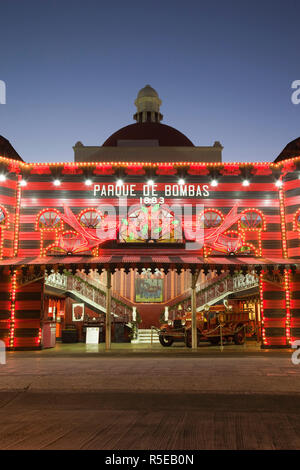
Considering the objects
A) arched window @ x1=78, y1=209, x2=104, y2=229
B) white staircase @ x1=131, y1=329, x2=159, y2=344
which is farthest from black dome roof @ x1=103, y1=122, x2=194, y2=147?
arched window @ x1=78, y1=209, x2=104, y2=229

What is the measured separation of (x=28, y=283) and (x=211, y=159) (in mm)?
17227

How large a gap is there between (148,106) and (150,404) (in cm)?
4382

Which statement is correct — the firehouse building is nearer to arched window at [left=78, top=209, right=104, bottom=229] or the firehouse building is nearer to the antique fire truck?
arched window at [left=78, top=209, right=104, bottom=229]

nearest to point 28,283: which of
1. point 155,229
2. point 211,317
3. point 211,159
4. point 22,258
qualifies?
point 22,258

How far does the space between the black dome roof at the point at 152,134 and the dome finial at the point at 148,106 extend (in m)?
3.93

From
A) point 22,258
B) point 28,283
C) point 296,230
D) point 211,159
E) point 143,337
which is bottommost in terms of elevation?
point 143,337

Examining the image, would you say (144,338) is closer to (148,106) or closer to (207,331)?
(207,331)

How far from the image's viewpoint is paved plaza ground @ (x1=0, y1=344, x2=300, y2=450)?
498 cm

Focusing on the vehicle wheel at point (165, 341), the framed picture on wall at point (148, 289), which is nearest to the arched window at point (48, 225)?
the vehicle wheel at point (165, 341)

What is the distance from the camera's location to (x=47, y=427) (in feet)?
18.4

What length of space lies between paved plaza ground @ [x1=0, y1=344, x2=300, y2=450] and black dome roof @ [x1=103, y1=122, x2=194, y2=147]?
98.6 ft

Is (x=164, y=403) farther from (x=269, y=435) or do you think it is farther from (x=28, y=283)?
(x=28, y=283)

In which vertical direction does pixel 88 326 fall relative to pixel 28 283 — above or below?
below

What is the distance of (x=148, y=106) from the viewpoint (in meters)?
47.2
